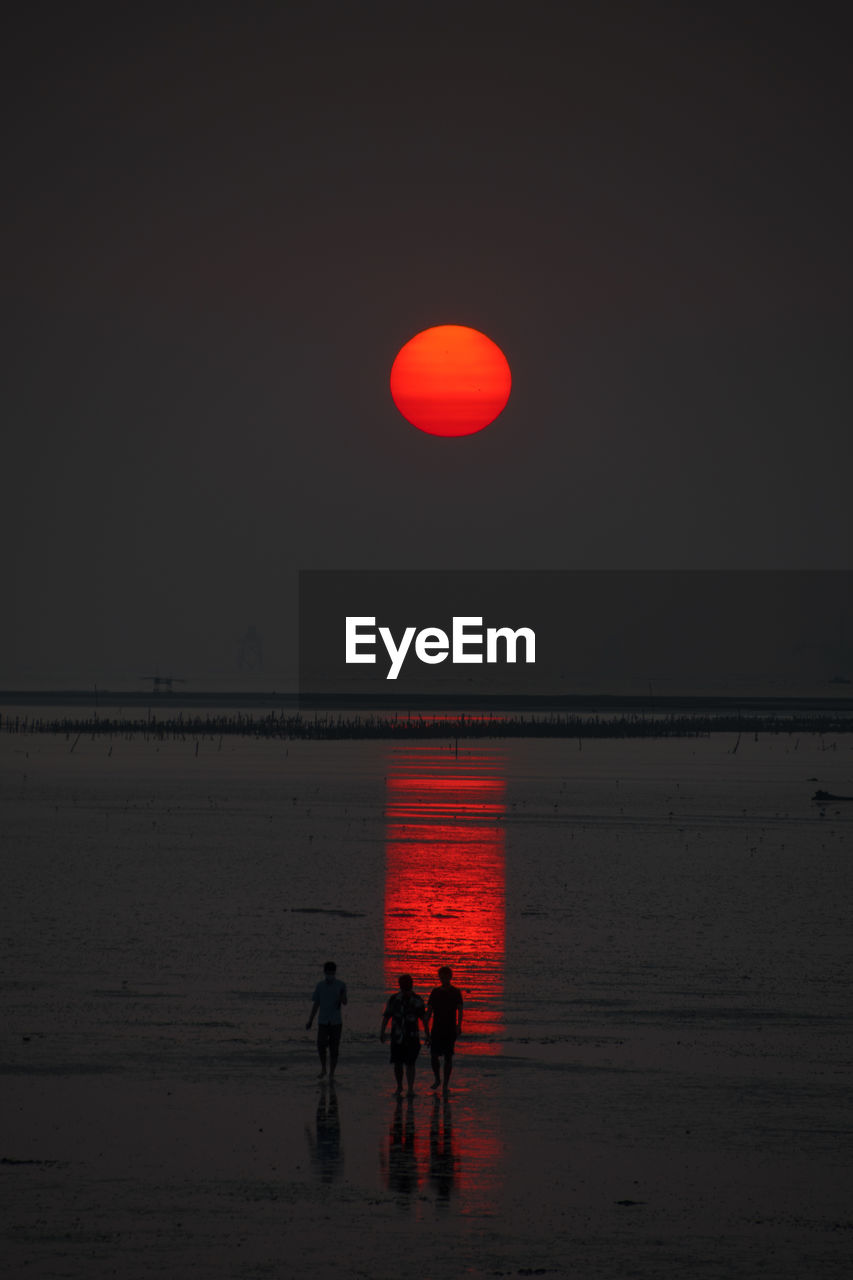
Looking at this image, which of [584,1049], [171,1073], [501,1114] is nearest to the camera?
[501,1114]

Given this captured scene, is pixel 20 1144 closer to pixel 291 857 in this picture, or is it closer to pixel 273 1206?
pixel 273 1206

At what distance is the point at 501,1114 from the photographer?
23.3 metres

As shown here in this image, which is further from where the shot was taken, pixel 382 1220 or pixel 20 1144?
pixel 20 1144

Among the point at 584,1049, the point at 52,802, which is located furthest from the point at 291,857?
the point at 584,1049

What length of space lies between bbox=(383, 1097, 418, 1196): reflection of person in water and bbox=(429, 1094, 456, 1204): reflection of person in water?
0.26 m

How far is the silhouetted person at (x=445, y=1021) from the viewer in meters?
24.2

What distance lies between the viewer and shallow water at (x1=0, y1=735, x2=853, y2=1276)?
1848 centimetres

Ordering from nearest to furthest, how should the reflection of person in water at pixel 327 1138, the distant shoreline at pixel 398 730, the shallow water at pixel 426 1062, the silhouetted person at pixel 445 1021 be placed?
1. the shallow water at pixel 426 1062
2. the reflection of person in water at pixel 327 1138
3. the silhouetted person at pixel 445 1021
4. the distant shoreline at pixel 398 730

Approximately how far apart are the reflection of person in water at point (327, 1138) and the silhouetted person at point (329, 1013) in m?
0.69

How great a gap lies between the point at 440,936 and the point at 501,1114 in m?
18.1

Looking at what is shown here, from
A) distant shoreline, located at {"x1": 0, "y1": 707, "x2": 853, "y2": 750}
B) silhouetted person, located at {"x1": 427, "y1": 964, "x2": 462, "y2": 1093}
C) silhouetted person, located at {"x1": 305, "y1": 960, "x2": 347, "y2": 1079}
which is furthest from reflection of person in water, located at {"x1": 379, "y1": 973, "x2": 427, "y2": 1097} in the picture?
distant shoreline, located at {"x1": 0, "y1": 707, "x2": 853, "y2": 750}

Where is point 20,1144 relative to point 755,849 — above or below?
below

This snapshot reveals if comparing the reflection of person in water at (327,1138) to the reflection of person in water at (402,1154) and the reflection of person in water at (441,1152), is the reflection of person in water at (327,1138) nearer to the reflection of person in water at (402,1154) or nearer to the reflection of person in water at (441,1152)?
the reflection of person in water at (402,1154)

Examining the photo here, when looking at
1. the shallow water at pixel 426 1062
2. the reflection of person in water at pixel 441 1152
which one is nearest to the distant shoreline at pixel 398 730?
the shallow water at pixel 426 1062
